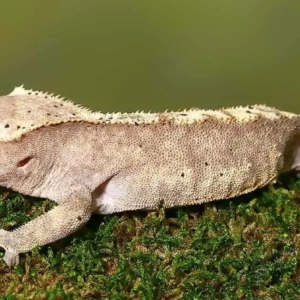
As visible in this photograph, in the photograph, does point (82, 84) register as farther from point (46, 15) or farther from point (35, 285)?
point (35, 285)

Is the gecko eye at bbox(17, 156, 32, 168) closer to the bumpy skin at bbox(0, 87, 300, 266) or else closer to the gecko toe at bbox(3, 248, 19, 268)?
the bumpy skin at bbox(0, 87, 300, 266)

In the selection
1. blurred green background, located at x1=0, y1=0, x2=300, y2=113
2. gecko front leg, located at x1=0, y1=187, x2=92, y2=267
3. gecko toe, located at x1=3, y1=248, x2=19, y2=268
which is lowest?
gecko toe, located at x1=3, y1=248, x2=19, y2=268

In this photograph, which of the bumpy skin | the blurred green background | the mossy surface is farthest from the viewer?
the blurred green background

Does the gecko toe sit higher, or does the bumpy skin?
the bumpy skin

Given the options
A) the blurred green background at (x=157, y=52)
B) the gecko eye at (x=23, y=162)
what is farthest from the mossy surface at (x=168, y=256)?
the blurred green background at (x=157, y=52)

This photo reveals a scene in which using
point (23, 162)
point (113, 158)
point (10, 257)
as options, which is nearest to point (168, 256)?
point (113, 158)

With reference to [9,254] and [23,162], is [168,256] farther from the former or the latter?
[23,162]

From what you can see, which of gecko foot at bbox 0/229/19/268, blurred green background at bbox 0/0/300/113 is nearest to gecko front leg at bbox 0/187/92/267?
gecko foot at bbox 0/229/19/268
